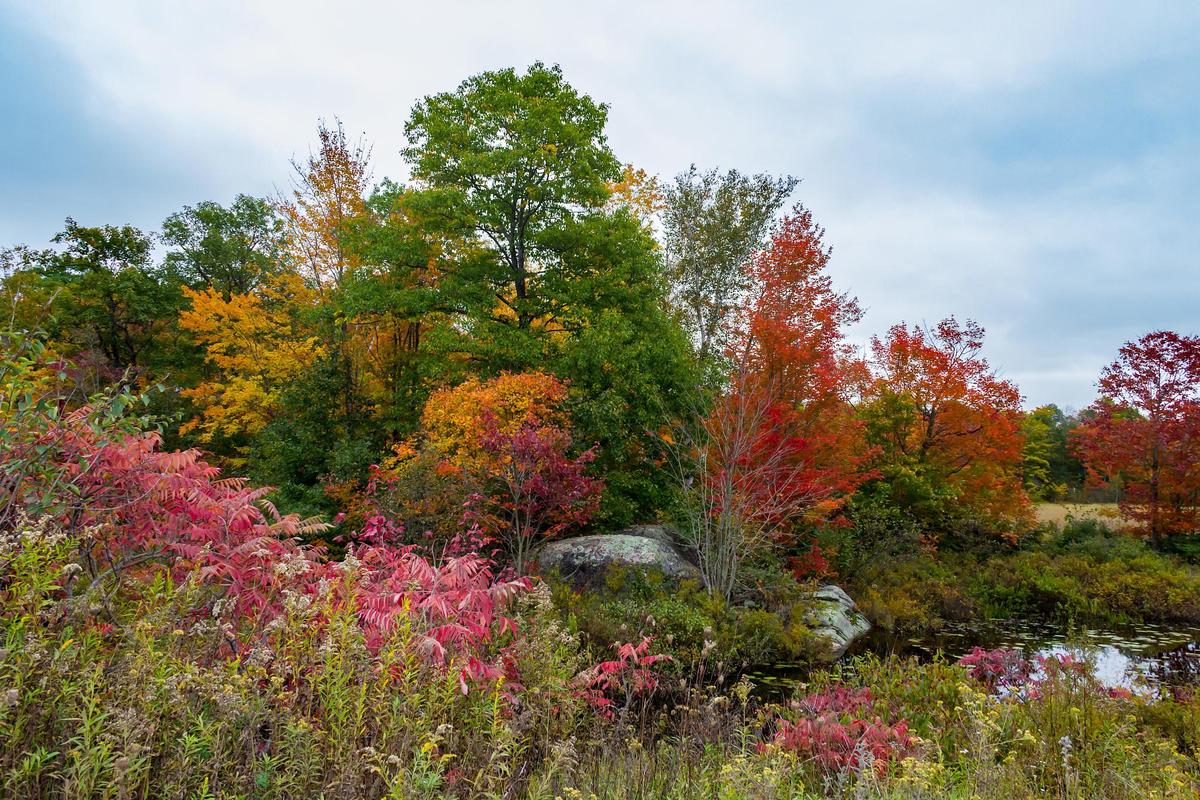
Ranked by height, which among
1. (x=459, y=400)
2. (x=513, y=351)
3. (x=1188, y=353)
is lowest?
(x=459, y=400)

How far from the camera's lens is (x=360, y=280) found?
607 inches

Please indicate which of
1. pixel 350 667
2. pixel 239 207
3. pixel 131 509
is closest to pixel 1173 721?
pixel 350 667

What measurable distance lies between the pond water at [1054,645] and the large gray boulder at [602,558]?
248 centimetres

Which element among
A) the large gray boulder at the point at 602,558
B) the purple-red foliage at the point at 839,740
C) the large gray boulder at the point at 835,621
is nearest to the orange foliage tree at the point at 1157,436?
the large gray boulder at the point at 835,621

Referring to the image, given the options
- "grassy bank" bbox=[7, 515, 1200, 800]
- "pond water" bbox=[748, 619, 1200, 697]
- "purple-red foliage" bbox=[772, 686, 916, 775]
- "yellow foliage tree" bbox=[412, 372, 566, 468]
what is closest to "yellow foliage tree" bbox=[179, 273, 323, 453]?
"yellow foliage tree" bbox=[412, 372, 566, 468]

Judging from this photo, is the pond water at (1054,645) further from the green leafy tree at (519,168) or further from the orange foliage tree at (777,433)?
the green leafy tree at (519,168)

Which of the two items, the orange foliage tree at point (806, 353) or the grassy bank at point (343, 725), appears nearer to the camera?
the grassy bank at point (343, 725)

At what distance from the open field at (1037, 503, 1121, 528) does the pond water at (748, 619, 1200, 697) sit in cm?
737

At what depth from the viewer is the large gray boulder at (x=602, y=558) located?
10359 mm

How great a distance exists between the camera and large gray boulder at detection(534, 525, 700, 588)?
10.4 metres

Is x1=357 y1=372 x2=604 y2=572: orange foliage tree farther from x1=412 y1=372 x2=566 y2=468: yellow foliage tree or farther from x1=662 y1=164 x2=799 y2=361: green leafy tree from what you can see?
x1=662 y1=164 x2=799 y2=361: green leafy tree

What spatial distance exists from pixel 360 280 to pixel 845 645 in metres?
13.2

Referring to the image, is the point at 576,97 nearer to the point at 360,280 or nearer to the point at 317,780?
the point at 360,280

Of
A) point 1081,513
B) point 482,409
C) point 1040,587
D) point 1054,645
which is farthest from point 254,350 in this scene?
point 1081,513
